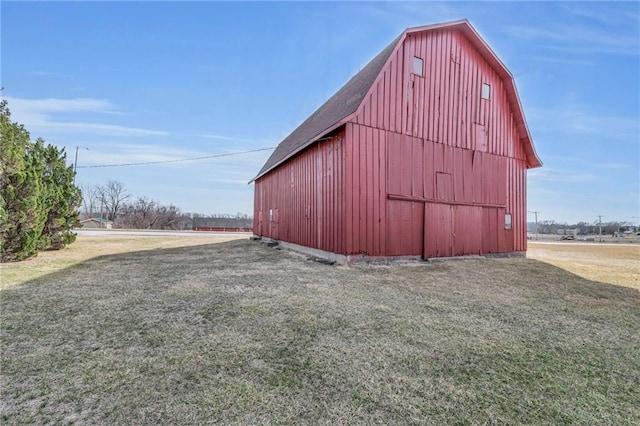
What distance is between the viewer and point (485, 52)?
438 inches

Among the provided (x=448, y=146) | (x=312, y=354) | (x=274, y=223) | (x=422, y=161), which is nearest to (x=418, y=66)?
(x=448, y=146)

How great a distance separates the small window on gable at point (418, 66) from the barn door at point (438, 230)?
460 cm

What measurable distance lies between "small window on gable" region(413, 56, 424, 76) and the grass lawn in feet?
24.8

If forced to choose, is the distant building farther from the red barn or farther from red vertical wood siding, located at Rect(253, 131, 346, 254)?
the red barn

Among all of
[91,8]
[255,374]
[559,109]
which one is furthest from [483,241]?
[559,109]

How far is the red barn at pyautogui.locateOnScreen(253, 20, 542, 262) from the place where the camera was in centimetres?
891

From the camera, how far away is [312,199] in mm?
10883

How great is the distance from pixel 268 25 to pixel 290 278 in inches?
450

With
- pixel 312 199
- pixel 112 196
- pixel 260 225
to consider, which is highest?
pixel 112 196

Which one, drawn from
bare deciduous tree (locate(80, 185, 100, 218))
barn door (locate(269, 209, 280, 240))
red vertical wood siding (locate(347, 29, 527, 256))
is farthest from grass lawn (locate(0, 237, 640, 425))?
bare deciduous tree (locate(80, 185, 100, 218))

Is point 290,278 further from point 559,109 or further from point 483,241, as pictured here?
point 559,109

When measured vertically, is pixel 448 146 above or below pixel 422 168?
above

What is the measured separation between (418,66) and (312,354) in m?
10.1

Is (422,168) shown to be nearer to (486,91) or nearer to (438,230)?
(438,230)
